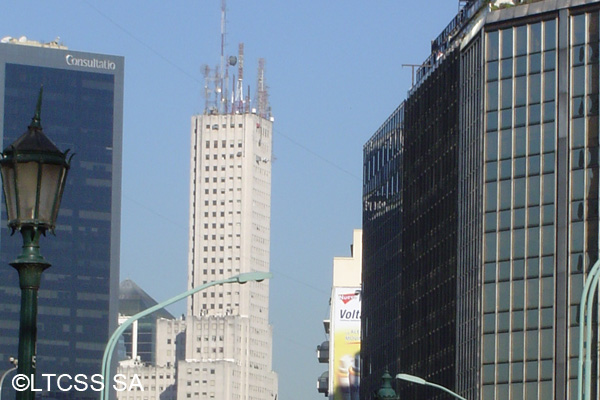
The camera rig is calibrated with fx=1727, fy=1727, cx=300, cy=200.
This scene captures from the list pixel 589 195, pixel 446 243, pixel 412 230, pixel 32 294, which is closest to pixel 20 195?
pixel 32 294

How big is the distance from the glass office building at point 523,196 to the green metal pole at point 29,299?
304ft

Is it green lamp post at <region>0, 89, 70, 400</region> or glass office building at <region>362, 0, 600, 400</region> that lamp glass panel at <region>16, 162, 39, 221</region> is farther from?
glass office building at <region>362, 0, 600, 400</region>

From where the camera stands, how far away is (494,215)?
116375 mm

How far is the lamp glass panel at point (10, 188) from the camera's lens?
1709cm

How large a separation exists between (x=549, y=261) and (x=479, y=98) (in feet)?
44.5

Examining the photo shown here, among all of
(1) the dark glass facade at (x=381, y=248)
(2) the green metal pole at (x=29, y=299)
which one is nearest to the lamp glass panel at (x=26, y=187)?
(2) the green metal pole at (x=29, y=299)

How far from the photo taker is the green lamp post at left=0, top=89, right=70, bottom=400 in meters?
17.1

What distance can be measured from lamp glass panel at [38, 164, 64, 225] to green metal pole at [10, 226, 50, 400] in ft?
0.63

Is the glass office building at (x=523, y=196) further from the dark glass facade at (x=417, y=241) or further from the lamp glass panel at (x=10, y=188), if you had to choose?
the lamp glass panel at (x=10, y=188)

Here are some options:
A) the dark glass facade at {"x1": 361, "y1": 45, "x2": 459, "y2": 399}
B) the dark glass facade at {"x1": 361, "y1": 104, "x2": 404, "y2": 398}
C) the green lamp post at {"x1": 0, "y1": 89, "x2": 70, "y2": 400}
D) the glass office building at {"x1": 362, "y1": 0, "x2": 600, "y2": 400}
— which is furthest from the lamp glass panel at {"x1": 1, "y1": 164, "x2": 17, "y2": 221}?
the dark glass facade at {"x1": 361, "y1": 104, "x2": 404, "y2": 398}

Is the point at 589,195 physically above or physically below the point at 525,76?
below

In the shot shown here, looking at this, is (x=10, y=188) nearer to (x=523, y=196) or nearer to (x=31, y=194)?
(x=31, y=194)

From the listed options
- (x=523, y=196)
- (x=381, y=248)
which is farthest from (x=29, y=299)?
(x=381, y=248)

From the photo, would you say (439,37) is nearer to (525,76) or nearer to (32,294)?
(525,76)
